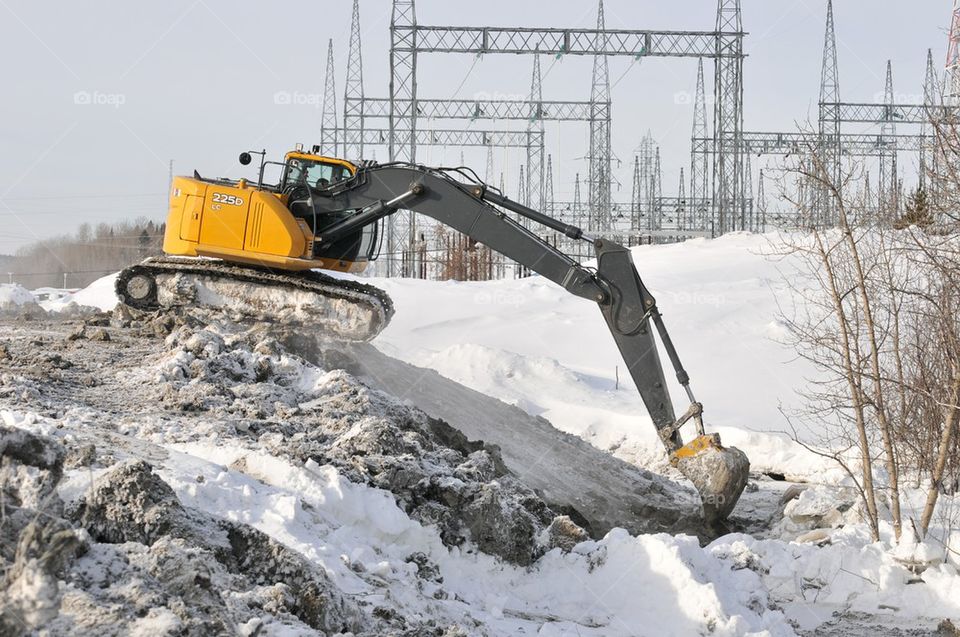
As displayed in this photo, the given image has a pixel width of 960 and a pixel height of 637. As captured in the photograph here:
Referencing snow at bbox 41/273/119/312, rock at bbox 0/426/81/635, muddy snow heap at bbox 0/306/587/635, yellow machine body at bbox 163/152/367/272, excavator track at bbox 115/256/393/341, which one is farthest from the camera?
snow at bbox 41/273/119/312

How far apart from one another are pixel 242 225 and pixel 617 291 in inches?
181

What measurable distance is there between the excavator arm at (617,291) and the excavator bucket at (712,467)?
1cm

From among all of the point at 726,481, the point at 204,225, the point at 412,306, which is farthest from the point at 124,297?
the point at 412,306

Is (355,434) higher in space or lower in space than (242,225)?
lower

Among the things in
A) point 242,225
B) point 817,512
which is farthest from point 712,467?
point 242,225

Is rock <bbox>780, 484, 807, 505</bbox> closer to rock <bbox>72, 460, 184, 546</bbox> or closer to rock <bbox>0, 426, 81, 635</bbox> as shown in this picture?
rock <bbox>72, 460, 184, 546</bbox>

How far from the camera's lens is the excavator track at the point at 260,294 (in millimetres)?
13461

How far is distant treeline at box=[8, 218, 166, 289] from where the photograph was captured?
1628 inches

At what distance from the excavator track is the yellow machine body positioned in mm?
266

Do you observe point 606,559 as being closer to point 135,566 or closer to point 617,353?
point 135,566

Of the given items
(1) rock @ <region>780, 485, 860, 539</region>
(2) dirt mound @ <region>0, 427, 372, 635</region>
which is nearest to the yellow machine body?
(1) rock @ <region>780, 485, 860, 539</region>

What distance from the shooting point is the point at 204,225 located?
13.4 metres

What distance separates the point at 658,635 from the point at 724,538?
3.30m

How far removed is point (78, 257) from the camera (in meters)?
44.0
